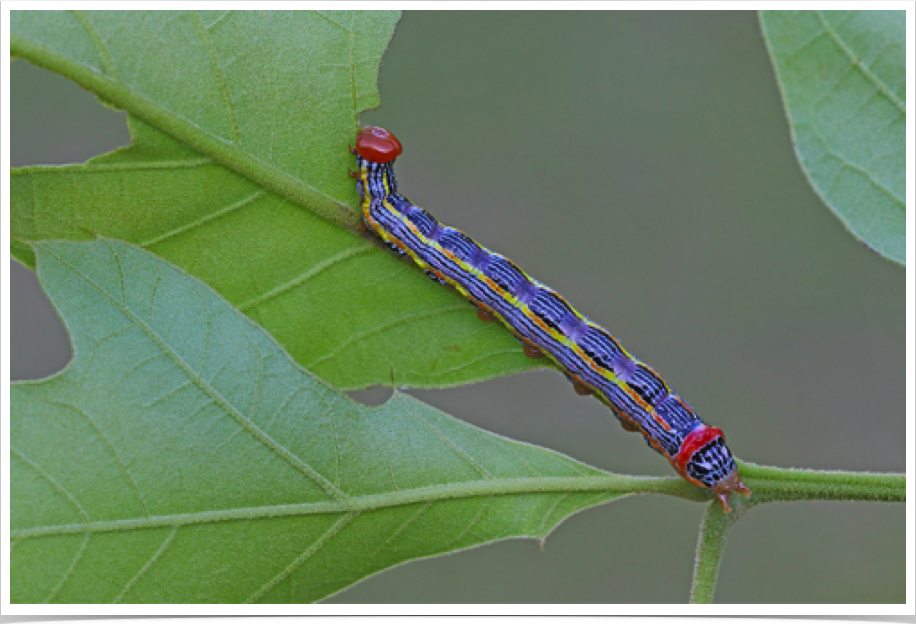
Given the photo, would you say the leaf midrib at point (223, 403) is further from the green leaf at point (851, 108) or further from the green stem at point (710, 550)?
the green leaf at point (851, 108)

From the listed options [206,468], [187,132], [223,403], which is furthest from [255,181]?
[206,468]

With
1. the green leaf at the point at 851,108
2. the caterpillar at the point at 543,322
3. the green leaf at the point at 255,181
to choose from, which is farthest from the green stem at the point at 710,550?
the green leaf at the point at 851,108

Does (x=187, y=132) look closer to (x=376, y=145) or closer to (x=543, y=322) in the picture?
(x=376, y=145)

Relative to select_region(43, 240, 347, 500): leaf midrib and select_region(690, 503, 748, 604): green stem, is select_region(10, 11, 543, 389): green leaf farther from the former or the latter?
select_region(690, 503, 748, 604): green stem

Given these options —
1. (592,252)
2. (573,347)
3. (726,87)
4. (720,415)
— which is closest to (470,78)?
(592,252)

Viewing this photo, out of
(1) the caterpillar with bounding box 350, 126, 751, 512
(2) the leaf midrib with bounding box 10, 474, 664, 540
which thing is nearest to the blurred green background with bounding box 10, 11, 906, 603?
(1) the caterpillar with bounding box 350, 126, 751, 512
